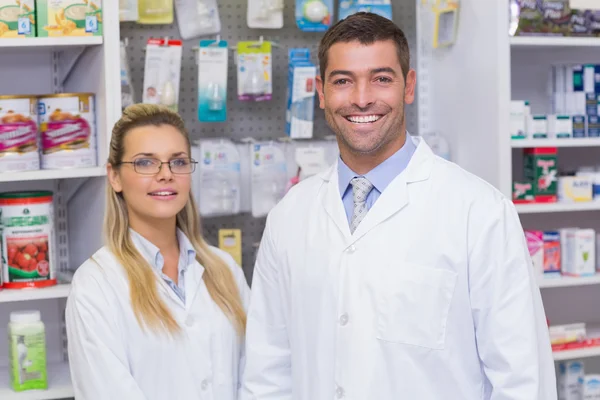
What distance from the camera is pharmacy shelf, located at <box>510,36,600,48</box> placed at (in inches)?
133

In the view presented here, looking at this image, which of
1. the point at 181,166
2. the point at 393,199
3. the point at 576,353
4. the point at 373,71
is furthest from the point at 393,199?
the point at 576,353

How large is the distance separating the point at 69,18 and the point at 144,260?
95 cm

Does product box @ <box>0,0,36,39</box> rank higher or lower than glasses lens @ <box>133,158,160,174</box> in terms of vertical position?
higher

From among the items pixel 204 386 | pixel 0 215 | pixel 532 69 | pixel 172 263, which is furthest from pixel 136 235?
pixel 532 69

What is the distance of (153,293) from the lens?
2.46 meters

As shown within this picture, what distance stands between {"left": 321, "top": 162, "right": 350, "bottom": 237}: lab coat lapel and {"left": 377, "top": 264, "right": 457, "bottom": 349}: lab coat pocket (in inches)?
6.9

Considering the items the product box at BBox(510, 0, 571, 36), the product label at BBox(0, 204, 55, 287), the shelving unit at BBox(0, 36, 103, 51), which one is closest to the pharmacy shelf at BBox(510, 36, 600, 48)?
the product box at BBox(510, 0, 571, 36)

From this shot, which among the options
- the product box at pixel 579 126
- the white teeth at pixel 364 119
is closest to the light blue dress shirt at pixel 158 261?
the white teeth at pixel 364 119

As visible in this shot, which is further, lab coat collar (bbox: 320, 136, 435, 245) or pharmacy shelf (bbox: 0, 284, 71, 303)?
pharmacy shelf (bbox: 0, 284, 71, 303)

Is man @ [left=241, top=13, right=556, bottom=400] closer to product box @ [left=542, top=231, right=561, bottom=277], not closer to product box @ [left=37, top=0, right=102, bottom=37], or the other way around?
product box @ [left=37, top=0, right=102, bottom=37]

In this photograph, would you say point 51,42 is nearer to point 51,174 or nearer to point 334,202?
point 51,174

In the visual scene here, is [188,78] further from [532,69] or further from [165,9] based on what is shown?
[532,69]

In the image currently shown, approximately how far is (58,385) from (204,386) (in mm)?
829

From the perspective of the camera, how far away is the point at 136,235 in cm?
255
